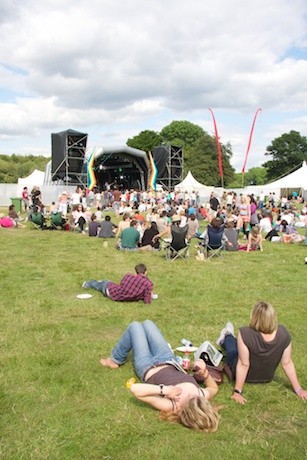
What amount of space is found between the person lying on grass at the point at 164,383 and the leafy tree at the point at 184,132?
81.1 meters

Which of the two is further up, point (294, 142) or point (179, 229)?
point (294, 142)

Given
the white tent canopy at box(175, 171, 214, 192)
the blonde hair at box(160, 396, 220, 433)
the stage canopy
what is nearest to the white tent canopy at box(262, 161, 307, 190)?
the white tent canopy at box(175, 171, 214, 192)

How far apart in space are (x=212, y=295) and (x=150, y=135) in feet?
222

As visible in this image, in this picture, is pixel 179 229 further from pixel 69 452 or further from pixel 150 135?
pixel 150 135

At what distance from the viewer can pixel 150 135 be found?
240 ft

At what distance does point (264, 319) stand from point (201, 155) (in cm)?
6408

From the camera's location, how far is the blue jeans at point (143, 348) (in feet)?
13.8

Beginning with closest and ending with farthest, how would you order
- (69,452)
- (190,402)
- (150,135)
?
(69,452)
(190,402)
(150,135)

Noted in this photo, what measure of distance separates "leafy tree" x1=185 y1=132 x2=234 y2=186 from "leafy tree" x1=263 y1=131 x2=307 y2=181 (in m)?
12.4

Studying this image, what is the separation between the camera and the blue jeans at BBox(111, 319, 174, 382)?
4195mm

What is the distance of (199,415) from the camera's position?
340 centimetres

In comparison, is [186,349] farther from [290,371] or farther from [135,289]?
[135,289]

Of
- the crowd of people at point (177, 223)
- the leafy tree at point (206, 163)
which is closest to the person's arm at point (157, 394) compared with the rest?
the crowd of people at point (177, 223)

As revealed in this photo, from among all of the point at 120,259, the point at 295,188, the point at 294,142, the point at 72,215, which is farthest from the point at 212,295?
the point at 294,142
